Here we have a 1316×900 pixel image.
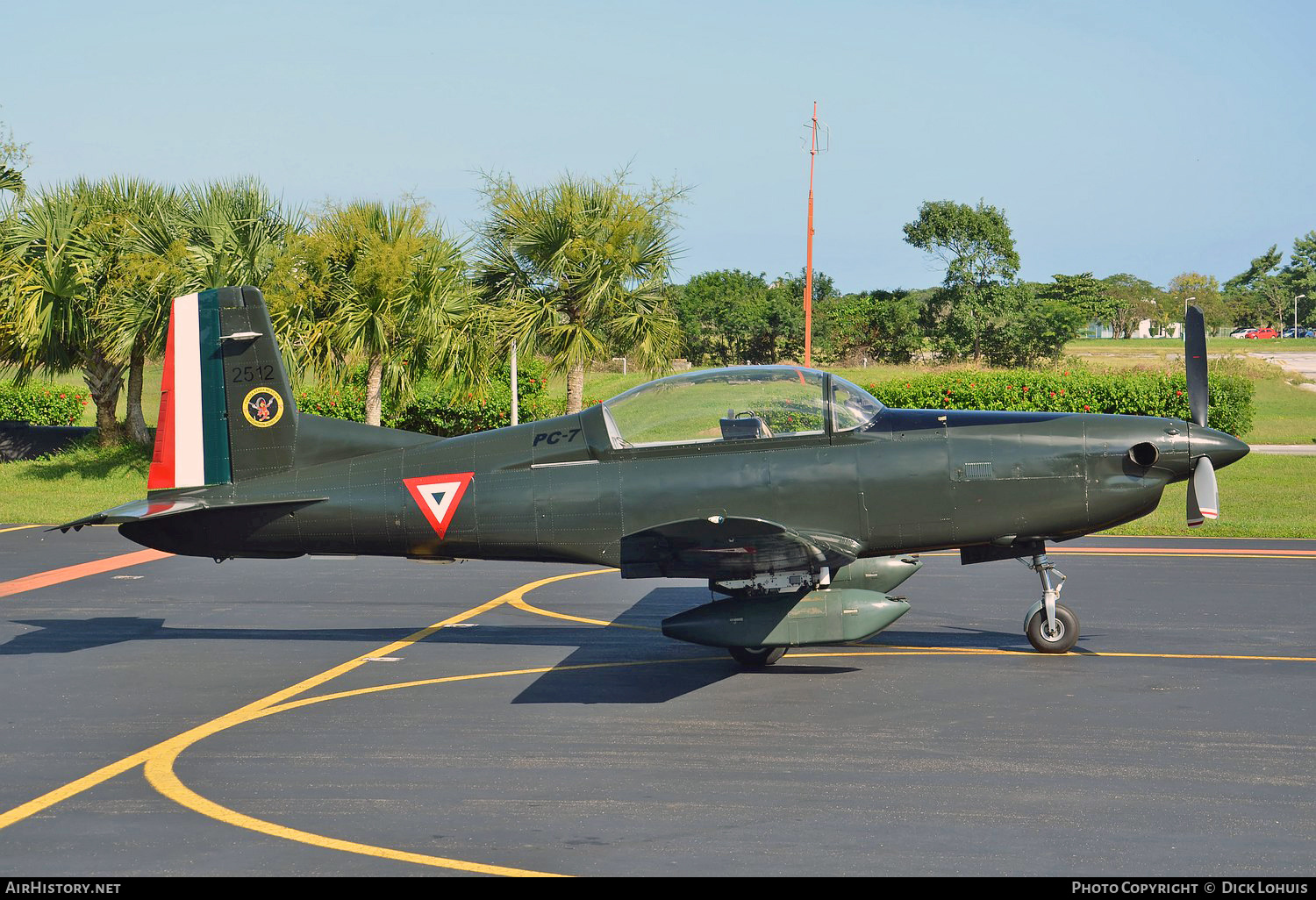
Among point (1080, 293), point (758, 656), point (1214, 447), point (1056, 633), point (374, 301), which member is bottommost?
point (758, 656)

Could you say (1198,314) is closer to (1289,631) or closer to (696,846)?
(1289,631)

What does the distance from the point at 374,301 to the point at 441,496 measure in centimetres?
1416

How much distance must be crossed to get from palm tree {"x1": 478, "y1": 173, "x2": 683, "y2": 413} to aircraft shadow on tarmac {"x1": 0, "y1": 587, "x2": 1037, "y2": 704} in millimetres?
10858

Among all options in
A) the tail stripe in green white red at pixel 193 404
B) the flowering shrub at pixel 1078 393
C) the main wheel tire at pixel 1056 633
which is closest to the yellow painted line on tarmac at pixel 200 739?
the tail stripe in green white red at pixel 193 404

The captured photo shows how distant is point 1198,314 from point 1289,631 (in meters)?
3.35

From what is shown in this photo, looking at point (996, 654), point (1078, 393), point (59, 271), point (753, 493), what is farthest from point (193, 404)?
point (1078, 393)

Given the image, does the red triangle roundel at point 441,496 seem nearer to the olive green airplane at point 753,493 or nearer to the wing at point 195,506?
the olive green airplane at point 753,493

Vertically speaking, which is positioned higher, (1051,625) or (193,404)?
(193,404)

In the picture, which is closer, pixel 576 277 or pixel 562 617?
pixel 562 617

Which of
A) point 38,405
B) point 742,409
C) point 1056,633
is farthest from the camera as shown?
point 38,405

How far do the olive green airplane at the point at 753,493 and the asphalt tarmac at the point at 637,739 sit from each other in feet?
2.92

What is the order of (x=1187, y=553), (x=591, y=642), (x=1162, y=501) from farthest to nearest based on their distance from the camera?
(x=1162, y=501) < (x=1187, y=553) < (x=591, y=642)

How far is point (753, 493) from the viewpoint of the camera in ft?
31.3

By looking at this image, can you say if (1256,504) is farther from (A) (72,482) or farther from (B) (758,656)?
(A) (72,482)
